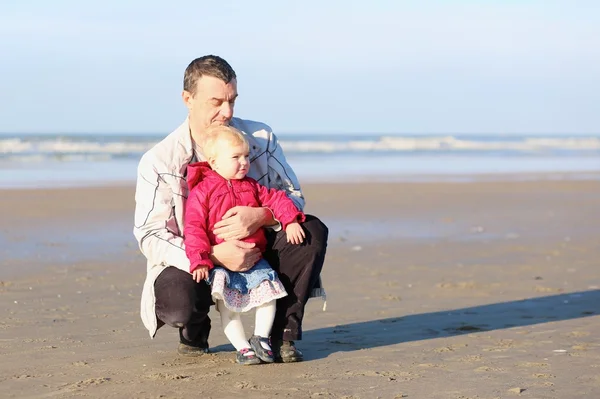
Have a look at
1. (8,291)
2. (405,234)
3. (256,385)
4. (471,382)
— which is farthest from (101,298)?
(405,234)

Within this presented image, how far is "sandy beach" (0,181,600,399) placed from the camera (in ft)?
13.4

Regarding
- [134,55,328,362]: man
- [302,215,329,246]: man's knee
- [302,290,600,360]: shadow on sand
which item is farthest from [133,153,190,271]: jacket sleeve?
[302,290,600,360]: shadow on sand

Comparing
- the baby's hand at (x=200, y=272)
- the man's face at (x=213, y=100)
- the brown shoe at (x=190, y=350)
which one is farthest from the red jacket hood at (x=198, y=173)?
the brown shoe at (x=190, y=350)

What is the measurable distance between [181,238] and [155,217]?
0.53ft

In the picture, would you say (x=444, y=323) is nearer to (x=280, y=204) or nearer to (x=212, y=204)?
(x=280, y=204)

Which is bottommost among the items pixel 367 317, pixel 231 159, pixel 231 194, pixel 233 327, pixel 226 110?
pixel 367 317

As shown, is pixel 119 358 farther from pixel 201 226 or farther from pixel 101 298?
pixel 101 298

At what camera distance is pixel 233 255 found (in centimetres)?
428

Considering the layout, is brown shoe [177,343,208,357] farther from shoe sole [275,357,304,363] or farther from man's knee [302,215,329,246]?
man's knee [302,215,329,246]

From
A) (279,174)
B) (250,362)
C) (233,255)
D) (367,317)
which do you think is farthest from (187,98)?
(367,317)

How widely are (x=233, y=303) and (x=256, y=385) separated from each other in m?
0.47

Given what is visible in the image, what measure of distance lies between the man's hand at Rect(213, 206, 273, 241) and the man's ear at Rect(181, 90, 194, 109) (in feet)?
1.96

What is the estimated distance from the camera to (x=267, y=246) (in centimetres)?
461

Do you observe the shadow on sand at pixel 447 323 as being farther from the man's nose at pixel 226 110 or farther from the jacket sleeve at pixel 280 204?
the man's nose at pixel 226 110
